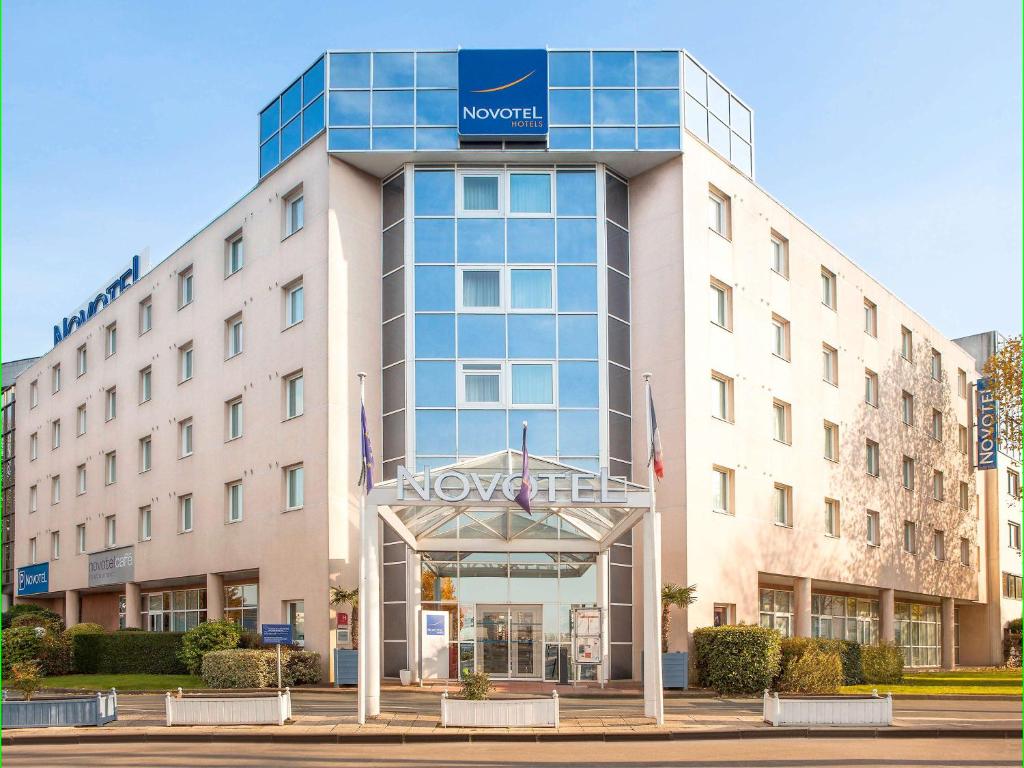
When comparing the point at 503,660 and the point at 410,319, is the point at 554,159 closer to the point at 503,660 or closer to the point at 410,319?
the point at 410,319

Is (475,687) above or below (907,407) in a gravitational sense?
below

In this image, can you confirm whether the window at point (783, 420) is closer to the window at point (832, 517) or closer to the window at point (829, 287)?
the window at point (832, 517)

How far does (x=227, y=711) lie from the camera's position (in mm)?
22688

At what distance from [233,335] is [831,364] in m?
22.3

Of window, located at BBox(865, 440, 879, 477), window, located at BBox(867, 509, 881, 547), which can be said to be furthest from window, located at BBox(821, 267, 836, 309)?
window, located at BBox(867, 509, 881, 547)

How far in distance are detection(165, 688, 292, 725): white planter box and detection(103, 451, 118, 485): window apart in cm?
3004

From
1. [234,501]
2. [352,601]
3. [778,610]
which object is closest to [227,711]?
[352,601]

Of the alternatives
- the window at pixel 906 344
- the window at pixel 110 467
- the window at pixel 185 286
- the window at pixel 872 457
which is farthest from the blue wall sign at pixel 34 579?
the window at pixel 906 344

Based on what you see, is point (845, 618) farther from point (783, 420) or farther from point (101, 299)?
point (101, 299)

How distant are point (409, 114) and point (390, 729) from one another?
19.7m

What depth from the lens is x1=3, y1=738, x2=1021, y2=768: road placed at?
17688 mm

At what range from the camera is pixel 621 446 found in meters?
35.3

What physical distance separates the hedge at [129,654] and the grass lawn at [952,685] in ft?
69.8

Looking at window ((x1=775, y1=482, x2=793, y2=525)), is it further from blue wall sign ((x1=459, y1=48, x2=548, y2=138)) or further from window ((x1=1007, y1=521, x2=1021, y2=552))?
window ((x1=1007, y1=521, x2=1021, y2=552))
